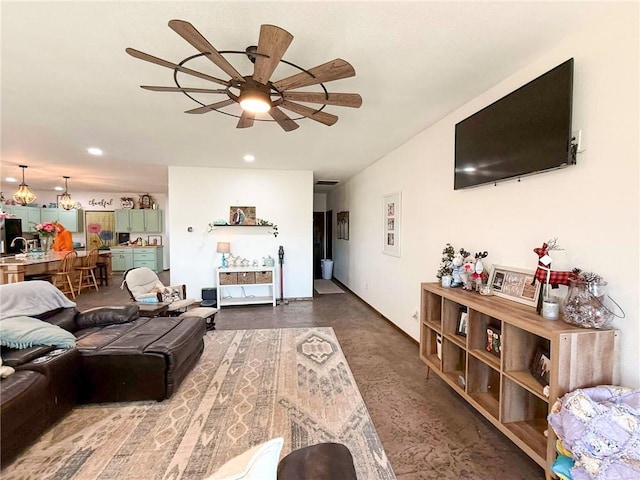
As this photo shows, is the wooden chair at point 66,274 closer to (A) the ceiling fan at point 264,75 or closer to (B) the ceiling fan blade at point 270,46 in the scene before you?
(A) the ceiling fan at point 264,75

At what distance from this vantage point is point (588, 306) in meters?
1.61

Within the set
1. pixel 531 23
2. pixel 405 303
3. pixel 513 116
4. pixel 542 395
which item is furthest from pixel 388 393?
pixel 531 23

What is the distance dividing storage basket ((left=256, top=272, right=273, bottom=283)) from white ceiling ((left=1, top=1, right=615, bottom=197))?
2590 mm

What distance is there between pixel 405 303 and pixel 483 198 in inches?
75.3

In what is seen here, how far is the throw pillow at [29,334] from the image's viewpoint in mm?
2217

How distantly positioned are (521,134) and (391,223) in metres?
2.52

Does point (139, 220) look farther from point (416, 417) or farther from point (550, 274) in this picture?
Result: point (550, 274)

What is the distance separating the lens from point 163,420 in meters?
2.25

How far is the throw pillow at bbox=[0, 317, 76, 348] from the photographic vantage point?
2.22 metres

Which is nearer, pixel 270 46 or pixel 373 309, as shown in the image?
pixel 270 46

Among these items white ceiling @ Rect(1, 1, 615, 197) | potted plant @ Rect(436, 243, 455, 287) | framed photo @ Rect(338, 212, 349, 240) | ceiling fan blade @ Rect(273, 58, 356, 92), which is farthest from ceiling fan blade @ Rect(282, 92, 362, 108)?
framed photo @ Rect(338, 212, 349, 240)

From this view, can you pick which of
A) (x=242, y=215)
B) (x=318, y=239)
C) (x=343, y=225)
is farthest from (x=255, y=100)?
(x=318, y=239)

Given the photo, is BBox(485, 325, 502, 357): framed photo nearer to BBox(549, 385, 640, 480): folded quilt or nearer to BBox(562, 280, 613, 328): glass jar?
BBox(562, 280, 613, 328): glass jar

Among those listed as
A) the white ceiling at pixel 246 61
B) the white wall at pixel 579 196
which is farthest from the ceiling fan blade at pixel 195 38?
the white wall at pixel 579 196
